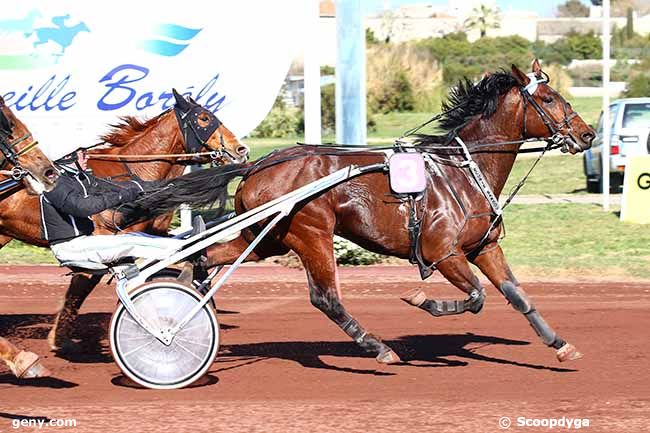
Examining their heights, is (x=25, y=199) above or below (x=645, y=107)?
above

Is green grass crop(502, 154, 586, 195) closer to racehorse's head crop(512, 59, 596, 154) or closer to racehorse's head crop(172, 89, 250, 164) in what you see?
racehorse's head crop(172, 89, 250, 164)

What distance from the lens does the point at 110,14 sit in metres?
13.5

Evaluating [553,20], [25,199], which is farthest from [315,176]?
[553,20]

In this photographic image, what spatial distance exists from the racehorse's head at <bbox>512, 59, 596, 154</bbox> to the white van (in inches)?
435

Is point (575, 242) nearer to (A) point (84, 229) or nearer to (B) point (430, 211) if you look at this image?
(B) point (430, 211)

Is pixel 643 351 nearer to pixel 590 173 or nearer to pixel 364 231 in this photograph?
pixel 364 231

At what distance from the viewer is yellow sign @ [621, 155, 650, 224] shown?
49.5 ft

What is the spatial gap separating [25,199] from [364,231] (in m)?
2.18

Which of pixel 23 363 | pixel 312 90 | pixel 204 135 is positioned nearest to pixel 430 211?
pixel 204 135

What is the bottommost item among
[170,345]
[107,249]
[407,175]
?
[170,345]

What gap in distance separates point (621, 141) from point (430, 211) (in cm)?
1242

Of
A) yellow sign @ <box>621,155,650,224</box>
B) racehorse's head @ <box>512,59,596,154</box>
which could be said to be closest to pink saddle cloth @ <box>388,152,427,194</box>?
racehorse's head @ <box>512,59,596,154</box>

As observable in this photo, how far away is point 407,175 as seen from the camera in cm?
742

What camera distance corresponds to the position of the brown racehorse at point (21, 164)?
6.56m
